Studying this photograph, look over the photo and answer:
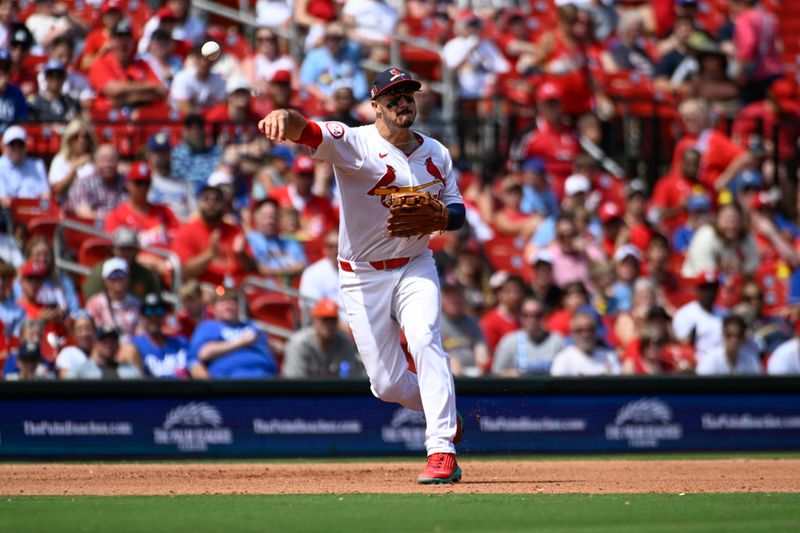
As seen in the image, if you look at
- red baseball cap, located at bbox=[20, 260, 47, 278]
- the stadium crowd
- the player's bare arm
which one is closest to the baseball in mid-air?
the player's bare arm

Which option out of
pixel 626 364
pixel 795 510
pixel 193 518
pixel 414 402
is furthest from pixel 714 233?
pixel 193 518

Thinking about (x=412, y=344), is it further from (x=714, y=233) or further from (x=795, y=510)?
(x=714, y=233)

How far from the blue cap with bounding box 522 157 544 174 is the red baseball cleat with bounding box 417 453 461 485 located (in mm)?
6628

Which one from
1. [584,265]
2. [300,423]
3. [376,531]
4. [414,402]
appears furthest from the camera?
[584,265]

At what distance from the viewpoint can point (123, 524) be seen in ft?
19.5

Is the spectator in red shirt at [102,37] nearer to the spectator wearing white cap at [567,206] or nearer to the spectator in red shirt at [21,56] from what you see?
the spectator in red shirt at [21,56]

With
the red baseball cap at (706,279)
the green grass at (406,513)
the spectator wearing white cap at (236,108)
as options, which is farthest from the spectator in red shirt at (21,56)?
the green grass at (406,513)

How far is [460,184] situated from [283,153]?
1.82m

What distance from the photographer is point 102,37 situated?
14102mm

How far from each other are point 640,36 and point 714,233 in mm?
4317

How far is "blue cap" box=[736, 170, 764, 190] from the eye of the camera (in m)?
14.5

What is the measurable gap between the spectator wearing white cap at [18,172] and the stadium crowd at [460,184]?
20 millimetres

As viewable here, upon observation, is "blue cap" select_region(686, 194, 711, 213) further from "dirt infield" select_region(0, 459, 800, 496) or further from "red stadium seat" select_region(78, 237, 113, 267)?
"red stadium seat" select_region(78, 237, 113, 267)

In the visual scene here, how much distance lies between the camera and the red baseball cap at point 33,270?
36.2 ft
